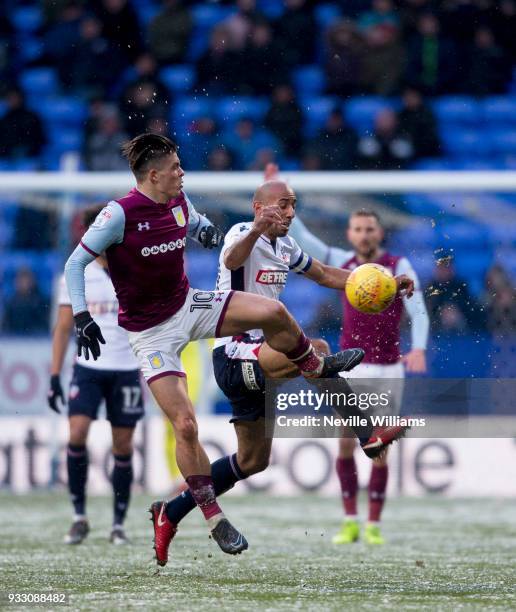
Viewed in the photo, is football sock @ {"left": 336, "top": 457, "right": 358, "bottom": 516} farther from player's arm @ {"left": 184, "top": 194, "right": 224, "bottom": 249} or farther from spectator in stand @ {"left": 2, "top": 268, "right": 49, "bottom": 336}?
spectator in stand @ {"left": 2, "top": 268, "right": 49, "bottom": 336}

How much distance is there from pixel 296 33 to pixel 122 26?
6.82 ft

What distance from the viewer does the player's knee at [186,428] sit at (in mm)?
6422

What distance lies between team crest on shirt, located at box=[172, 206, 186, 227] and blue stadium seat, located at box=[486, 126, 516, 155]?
9376mm

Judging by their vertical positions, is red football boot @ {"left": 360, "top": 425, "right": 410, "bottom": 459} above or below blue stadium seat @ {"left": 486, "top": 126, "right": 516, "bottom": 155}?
below

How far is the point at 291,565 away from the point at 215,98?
27.9 ft

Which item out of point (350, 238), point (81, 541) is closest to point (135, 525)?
point (81, 541)

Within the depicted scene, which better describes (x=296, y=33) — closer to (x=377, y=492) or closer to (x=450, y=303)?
(x=450, y=303)

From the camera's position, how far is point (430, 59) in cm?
1540

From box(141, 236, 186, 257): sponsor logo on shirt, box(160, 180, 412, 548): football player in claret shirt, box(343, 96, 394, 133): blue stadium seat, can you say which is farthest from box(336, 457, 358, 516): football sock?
box(343, 96, 394, 133): blue stadium seat

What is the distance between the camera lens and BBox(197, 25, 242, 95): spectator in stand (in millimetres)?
14102

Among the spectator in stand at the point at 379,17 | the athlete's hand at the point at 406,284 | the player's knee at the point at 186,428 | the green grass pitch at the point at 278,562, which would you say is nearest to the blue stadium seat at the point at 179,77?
the spectator in stand at the point at 379,17

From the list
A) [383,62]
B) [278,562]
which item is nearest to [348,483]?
[278,562]

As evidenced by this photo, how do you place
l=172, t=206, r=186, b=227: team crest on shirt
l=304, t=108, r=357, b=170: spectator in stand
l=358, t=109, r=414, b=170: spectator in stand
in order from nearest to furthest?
l=172, t=206, r=186, b=227: team crest on shirt < l=304, t=108, r=357, b=170: spectator in stand < l=358, t=109, r=414, b=170: spectator in stand

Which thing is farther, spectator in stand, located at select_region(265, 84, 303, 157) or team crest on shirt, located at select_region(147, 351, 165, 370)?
spectator in stand, located at select_region(265, 84, 303, 157)
